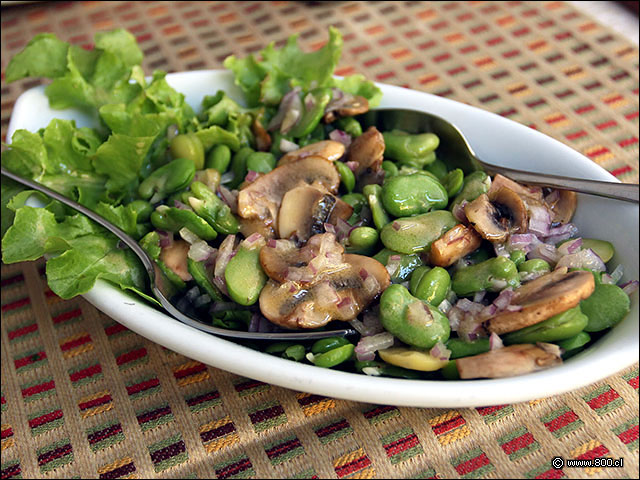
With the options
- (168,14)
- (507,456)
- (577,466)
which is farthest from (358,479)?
(168,14)

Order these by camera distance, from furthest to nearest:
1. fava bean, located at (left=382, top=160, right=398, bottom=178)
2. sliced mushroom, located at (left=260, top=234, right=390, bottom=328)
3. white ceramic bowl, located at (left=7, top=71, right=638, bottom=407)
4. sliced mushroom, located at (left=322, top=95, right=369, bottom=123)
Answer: sliced mushroom, located at (left=322, top=95, right=369, bottom=123), fava bean, located at (left=382, top=160, right=398, bottom=178), sliced mushroom, located at (left=260, top=234, right=390, bottom=328), white ceramic bowl, located at (left=7, top=71, right=638, bottom=407)

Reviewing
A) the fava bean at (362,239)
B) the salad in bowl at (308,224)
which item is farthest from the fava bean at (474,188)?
the fava bean at (362,239)

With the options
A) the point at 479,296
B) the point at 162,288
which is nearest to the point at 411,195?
the point at 479,296

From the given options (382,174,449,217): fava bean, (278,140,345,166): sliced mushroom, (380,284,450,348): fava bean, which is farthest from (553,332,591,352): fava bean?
(278,140,345,166): sliced mushroom

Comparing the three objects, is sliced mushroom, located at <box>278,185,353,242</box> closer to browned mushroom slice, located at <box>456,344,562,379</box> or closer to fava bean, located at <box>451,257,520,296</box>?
fava bean, located at <box>451,257,520,296</box>

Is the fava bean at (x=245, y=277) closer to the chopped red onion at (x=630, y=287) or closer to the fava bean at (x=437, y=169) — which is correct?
the fava bean at (x=437, y=169)

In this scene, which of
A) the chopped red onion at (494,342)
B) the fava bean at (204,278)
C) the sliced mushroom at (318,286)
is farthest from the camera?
the fava bean at (204,278)

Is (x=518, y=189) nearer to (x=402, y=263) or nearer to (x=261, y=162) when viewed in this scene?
(x=402, y=263)
